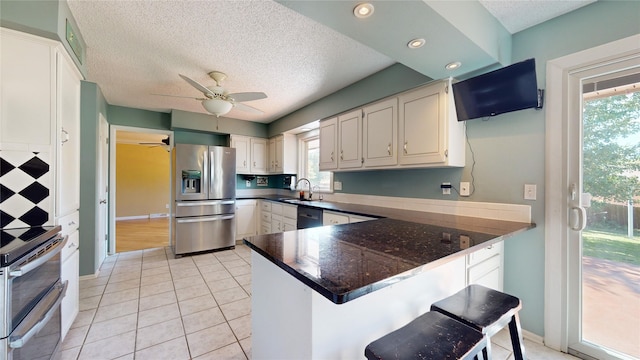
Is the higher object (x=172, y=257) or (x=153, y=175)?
(x=153, y=175)

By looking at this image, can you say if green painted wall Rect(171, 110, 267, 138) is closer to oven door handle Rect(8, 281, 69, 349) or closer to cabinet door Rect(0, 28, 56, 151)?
cabinet door Rect(0, 28, 56, 151)

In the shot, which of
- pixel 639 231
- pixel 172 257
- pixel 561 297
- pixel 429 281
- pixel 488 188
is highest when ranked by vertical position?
pixel 488 188

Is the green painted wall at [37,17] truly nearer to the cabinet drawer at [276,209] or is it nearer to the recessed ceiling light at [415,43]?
the recessed ceiling light at [415,43]

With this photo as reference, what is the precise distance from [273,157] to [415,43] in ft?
12.0

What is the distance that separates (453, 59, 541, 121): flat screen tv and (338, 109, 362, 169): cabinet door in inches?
42.0

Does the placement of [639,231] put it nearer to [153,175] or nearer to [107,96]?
[107,96]

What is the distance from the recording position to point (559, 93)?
1710mm

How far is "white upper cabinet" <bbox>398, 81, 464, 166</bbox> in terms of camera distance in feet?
6.71

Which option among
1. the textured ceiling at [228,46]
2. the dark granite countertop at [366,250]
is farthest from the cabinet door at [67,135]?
the dark granite countertop at [366,250]

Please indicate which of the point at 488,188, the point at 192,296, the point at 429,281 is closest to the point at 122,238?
the point at 192,296

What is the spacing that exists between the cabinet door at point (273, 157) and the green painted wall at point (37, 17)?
3293 millimetres

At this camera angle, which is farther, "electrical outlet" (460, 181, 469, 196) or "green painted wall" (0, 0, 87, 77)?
"electrical outlet" (460, 181, 469, 196)

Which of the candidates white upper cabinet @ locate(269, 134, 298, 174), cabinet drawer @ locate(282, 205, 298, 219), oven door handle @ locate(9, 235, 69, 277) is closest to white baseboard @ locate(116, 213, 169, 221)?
white upper cabinet @ locate(269, 134, 298, 174)

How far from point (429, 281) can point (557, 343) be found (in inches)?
51.4
